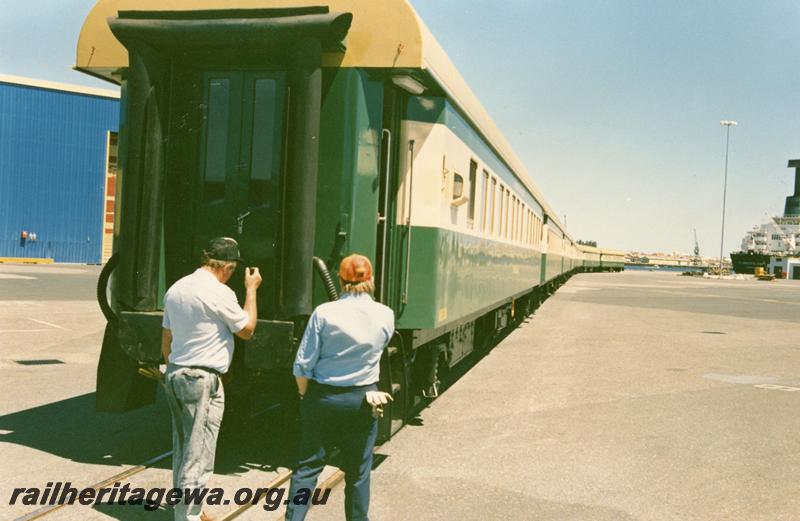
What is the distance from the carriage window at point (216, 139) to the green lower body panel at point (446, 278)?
1.71 meters

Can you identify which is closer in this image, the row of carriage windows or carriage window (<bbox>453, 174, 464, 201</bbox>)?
carriage window (<bbox>453, 174, 464, 201</bbox>)

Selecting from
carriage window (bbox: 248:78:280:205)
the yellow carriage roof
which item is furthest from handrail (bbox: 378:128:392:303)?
carriage window (bbox: 248:78:280:205)

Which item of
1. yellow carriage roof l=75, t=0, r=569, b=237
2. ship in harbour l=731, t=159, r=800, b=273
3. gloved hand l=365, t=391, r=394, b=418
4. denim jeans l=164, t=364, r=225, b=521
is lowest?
denim jeans l=164, t=364, r=225, b=521

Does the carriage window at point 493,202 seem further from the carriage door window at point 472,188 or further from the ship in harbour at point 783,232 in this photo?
the ship in harbour at point 783,232

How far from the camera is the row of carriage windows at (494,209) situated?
912 centimetres

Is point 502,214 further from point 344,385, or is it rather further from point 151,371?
point 344,385

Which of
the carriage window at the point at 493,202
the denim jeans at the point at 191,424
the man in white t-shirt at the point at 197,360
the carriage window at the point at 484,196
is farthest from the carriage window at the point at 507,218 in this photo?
the denim jeans at the point at 191,424

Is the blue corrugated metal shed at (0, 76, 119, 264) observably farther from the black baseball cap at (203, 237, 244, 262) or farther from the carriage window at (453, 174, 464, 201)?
the black baseball cap at (203, 237, 244, 262)

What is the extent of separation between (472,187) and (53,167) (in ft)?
168

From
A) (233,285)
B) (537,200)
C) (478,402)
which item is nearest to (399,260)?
(233,285)

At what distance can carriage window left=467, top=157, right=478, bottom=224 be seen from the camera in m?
9.02

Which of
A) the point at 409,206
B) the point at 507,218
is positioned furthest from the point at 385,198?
the point at 507,218

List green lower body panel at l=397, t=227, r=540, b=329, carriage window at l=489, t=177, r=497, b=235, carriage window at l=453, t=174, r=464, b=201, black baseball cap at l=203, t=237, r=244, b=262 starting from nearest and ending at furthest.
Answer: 1. black baseball cap at l=203, t=237, r=244, b=262
2. green lower body panel at l=397, t=227, r=540, b=329
3. carriage window at l=453, t=174, r=464, b=201
4. carriage window at l=489, t=177, r=497, b=235

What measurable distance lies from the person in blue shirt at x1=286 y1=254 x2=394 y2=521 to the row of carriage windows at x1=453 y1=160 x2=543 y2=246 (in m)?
3.61
